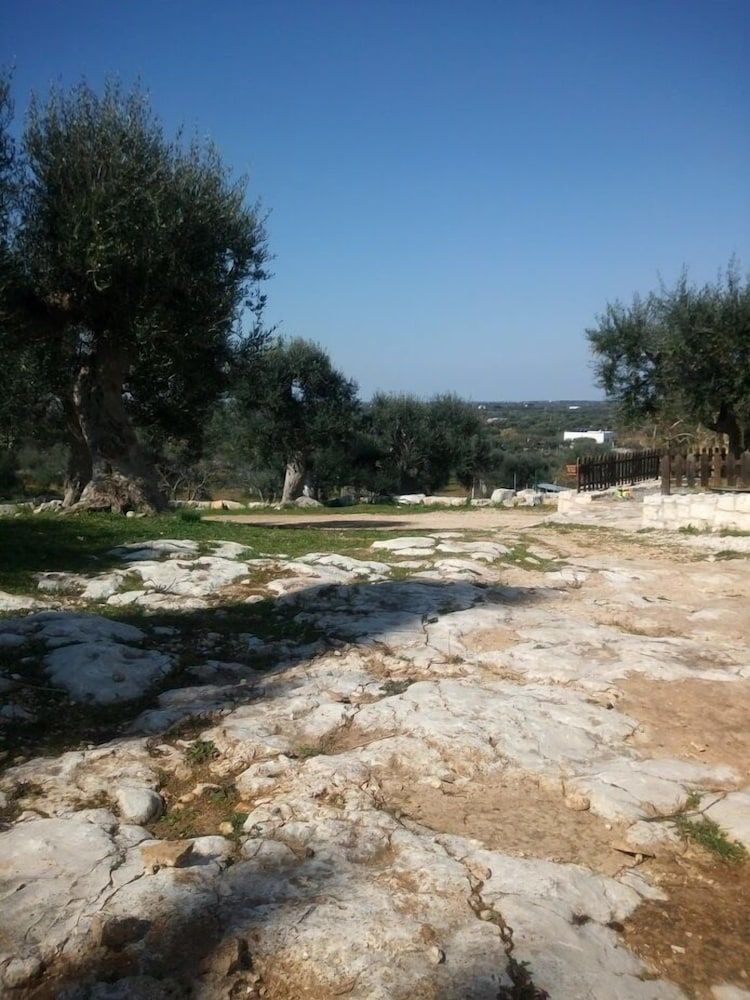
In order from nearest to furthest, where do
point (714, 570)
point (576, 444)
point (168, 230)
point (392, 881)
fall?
point (392, 881)
point (714, 570)
point (168, 230)
point (576, 444)

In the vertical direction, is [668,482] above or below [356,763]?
above

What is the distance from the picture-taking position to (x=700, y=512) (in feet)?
41.0

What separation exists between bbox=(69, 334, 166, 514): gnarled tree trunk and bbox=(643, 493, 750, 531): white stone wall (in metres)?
8.41

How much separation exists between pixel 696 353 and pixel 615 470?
3.55m

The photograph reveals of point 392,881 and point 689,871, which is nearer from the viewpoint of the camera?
point 392,881

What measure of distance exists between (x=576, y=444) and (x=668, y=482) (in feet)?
121

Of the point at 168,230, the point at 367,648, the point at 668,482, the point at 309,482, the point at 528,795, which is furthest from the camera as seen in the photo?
the point at 309,482

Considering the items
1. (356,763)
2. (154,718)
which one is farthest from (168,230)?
(356,763)

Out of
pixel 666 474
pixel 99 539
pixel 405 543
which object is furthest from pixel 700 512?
pixel 99 539

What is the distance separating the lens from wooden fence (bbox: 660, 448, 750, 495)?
16.0 meters

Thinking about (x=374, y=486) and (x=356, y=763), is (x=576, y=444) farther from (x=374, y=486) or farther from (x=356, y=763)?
(x=356, y=763)

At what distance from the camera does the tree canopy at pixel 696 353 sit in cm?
1900

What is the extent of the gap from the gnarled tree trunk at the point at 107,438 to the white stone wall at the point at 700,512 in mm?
8405

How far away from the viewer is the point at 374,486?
3127cm
